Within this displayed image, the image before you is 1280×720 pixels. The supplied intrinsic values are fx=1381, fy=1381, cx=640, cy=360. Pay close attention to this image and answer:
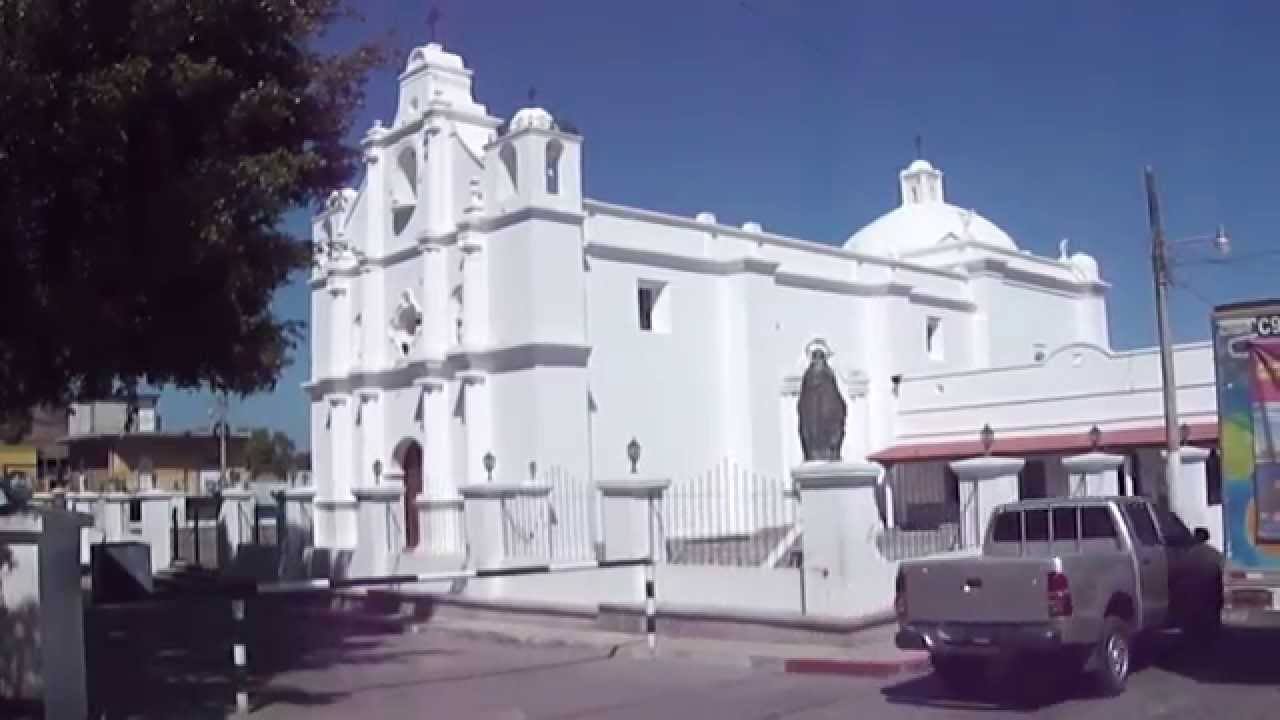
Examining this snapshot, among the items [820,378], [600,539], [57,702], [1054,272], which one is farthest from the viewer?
[1054,272]

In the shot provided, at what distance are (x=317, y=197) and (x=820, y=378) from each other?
761 centimetres

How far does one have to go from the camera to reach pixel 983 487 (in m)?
17.7

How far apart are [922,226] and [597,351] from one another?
15.7 m

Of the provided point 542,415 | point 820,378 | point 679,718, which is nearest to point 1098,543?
point 679,718

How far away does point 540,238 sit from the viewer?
26984 mm

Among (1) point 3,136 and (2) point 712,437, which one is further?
(2) point 712,437

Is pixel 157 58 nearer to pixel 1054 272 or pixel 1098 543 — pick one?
pixel 1098 543

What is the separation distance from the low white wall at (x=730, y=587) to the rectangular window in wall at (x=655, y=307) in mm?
11780

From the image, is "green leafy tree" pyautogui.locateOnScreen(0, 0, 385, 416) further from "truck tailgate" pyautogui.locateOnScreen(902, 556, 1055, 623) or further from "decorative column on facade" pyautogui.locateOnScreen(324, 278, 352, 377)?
"decorative column on facade" pyautogui.locateOnScreen(324, 278, 352, 377)

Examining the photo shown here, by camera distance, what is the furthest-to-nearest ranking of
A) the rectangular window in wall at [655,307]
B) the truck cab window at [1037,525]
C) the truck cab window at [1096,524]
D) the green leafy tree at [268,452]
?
the green leafy tree at [268,452] → the rectangular window in wall at [655,307] → the truck cab window at [1037,525] → the truck cab window at [1096,524]

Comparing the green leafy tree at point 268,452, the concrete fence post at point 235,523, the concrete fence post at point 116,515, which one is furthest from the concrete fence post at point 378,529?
the green leafy tree at point 268,452

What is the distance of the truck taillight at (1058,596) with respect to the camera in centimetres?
1120

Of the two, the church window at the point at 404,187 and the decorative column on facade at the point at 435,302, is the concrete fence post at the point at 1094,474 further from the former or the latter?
the church window at the point at 404,187

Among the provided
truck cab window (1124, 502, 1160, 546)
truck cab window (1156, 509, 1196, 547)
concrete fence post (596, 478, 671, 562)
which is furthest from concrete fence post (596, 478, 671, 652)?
truck cab window (1124, 502, 1160, 546)
